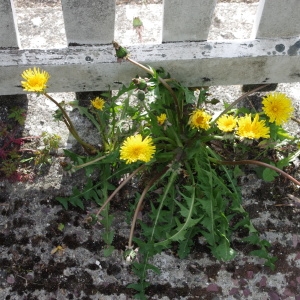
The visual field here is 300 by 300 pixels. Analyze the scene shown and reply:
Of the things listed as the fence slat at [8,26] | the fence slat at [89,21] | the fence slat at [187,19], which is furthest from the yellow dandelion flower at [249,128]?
the fence slat at [8,26]

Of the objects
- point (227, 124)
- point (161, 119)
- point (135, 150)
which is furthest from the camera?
point (161, 119)

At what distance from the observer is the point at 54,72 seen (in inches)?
95.7

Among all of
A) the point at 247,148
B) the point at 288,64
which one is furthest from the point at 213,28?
the point at 247,148

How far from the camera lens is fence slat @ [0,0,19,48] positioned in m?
2.14

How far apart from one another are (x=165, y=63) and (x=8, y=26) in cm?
81

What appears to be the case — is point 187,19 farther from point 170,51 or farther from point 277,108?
point 277,108

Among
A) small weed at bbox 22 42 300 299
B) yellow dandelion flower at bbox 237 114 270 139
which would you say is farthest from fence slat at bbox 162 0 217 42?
yellow dandelion flower at bbox 237 114 270 139

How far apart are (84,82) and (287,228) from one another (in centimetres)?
138

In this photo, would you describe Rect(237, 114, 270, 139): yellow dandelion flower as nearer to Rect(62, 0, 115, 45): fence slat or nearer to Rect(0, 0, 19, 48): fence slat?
Rect(62, 0, 115, 45): fence slat

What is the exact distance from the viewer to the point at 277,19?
7.70ft

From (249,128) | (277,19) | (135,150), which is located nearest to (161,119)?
(135,150)

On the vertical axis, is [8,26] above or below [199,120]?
above

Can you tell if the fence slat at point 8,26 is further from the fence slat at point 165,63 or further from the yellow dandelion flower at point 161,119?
the yellow dandelion flower at point 161,119

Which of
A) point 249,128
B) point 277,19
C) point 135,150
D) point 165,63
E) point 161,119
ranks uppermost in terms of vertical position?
point 277,19
